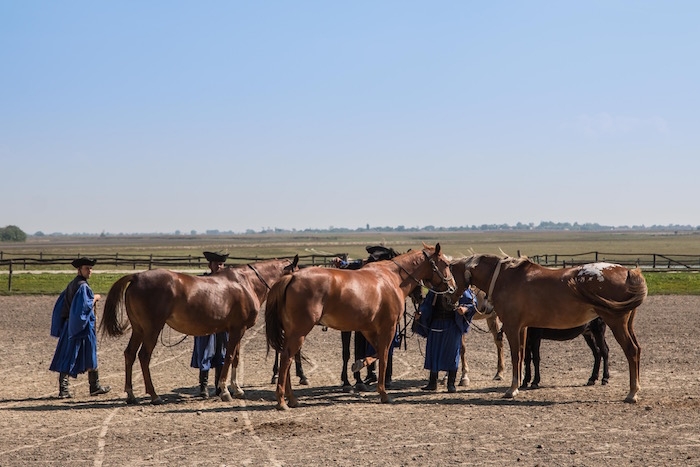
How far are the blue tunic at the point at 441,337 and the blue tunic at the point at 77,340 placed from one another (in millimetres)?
5022

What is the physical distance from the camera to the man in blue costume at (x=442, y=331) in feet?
35.6

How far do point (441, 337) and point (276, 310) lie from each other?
2.78 m

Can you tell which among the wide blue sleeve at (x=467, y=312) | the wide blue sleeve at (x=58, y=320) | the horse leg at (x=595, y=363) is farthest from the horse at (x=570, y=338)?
the wide blue sleeve at (x=58, y=320)

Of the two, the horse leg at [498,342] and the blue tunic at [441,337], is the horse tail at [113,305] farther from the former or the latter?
the horse leg at [498,342]

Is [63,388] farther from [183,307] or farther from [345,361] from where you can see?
[345,361]

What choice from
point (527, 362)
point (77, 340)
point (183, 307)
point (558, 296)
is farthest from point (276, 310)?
point (527, 362)

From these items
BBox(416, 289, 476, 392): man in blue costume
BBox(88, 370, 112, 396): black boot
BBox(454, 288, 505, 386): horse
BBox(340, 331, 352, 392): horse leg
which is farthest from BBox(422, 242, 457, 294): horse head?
BBox(88, 370, 112, 396): black boot

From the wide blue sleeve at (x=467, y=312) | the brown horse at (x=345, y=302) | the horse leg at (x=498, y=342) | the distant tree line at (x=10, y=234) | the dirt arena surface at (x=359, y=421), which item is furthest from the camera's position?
the distant tree line at (x=10, y=234)

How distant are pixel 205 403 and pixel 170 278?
6.10 feet

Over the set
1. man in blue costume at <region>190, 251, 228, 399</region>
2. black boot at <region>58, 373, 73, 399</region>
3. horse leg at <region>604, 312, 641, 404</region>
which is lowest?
black boot at <region>58, 373, 73, 399</region>

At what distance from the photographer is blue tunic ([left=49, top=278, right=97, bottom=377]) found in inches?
412

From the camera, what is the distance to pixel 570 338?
11633mm

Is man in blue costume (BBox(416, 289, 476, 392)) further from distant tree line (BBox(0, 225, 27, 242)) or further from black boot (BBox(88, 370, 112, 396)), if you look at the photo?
distant tree line (BBox(0, 225, 27, 242))

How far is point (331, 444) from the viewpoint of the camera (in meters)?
7.64
